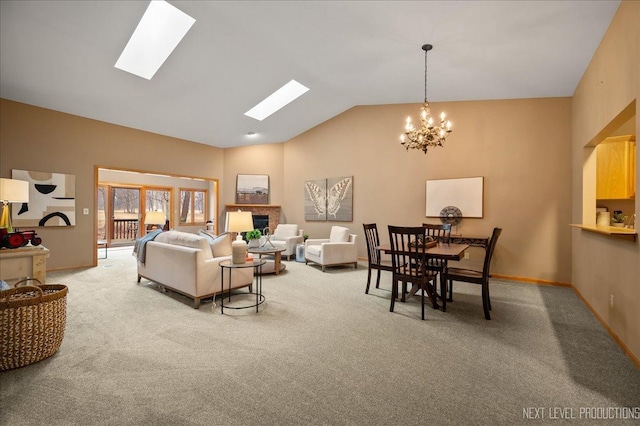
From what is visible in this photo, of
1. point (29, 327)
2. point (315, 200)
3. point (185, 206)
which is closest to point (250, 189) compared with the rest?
point (315, 200)

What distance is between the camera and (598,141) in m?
3.69

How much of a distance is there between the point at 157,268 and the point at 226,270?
114 cm

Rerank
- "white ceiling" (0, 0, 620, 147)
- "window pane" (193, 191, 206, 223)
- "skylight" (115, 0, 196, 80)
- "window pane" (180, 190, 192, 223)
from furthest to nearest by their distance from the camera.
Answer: "window pane" (193, 191, 206, 223) → "window pane" (180, 190, 192, 223) → "skylight" (115, 0, 196, 80) → "white ceiling" (0, 0, 620, 147)

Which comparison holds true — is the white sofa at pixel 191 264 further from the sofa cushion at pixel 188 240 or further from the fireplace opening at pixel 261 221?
the fireplace opening at pixel 261 221

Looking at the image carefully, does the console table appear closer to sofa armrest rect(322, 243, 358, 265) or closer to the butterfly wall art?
sofa armrest rect(322, 243, 358, 265)

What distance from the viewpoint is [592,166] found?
3.91 metres

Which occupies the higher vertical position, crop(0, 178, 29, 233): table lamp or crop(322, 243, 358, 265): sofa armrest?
crop(0, 178, 29, 233): table lamp

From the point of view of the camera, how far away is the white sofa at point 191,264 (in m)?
3.57

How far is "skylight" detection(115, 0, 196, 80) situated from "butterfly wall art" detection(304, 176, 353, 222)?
4.16m

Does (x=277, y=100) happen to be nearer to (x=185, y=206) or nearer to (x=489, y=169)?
(x=489, y=169)

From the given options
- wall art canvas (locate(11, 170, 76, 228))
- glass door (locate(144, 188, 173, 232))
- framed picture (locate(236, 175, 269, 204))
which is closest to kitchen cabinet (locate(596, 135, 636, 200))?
framed picture (locate(236, 175, 269, 204))

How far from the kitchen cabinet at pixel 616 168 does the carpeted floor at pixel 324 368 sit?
5.16 feet

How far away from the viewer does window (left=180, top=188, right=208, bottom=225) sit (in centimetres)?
1074

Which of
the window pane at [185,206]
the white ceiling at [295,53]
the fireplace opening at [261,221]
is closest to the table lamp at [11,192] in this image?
the white ceiling at [295,53]
